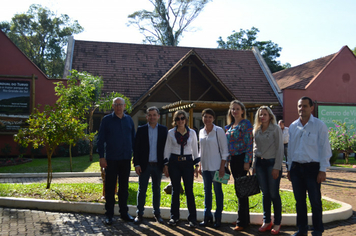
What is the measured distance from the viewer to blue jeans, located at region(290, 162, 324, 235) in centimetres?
484

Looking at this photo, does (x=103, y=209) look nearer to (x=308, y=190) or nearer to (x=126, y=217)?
(x=126, y=217)

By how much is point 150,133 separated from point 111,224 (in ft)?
5.47

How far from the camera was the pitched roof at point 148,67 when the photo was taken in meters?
20.6

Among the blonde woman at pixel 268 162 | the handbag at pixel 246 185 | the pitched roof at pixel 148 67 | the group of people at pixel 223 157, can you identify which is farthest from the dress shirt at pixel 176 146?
the pitched roof at pixel 148 67

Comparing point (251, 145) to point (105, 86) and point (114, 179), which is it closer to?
point (114, 179)

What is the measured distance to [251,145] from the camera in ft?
17.7

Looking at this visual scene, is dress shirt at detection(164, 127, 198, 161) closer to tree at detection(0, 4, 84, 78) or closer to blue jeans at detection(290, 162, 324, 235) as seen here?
blue jeans at detection(290, 162, 324, 235)

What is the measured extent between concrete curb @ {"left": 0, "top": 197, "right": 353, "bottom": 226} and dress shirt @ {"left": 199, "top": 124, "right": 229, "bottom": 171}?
1.07m

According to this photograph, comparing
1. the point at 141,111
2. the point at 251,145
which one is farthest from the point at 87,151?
the point at 251,145

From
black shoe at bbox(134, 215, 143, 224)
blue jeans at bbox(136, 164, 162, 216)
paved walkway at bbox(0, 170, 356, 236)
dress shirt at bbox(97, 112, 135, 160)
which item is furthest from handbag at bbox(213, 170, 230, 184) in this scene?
dress shirt at bbox(97, 112, 135, 160)

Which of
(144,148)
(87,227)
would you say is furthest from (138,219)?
(144,148)

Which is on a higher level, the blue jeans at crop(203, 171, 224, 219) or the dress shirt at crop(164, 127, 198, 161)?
the dress shirt at crop(164, 127, 198, 161)

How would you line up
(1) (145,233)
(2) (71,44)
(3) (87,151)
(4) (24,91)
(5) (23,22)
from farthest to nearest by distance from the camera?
(5) (23,22)
(2) (71,44)
(3) (87,151)
(4) (24,91)
(1) (145,233)

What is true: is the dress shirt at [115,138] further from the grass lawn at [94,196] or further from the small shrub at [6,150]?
the small shrub at [6,150]
